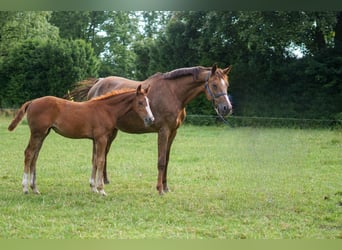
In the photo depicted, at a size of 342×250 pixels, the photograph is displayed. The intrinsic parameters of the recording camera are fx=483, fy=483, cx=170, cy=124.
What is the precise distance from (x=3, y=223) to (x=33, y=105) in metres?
1.60

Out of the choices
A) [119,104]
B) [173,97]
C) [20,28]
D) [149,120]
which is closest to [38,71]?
[20,28]

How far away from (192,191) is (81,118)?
1641 millimetres

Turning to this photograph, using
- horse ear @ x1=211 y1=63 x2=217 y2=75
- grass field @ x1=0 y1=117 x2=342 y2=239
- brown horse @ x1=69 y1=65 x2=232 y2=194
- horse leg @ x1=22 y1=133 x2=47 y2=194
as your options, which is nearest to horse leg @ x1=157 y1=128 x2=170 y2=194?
brown horse @ x1=69 y1=65 x2=232 y2=194

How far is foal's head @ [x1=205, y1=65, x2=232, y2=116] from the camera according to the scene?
554 cm

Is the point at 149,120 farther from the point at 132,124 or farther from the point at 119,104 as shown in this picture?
the point at 132,124

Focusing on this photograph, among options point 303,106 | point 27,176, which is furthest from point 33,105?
point 303,106

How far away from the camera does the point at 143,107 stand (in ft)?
17.8

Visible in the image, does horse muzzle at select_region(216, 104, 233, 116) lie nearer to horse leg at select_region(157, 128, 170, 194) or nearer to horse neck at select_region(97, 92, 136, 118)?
horse leg at select_region(157, 128, 170, 194)

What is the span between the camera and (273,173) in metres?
7.25

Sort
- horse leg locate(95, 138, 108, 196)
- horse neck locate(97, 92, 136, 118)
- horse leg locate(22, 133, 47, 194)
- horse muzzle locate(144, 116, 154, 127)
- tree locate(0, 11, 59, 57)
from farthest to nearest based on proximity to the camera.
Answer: tree locate(0, 11, 59, 57), horse neck locate(97, 92, 136, 118), horse leg locate(95, 138, 108, 196), horse leg locate(22, 133, 47, 194), horse muzzle locate(144, 116, 154, 127)

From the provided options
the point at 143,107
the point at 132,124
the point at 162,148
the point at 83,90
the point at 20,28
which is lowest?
the point at 162,148

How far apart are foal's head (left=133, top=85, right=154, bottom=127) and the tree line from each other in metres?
7.81

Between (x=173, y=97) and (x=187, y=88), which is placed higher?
(x=187, y=88)

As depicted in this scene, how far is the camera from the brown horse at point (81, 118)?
17.7ft
